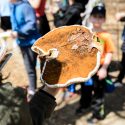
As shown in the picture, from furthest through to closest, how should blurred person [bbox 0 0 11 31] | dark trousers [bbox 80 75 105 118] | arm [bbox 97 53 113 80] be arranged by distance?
blurred person [bbox 0 0 11 31]
dark trousers [bbox 80 75 105 118]
arm [bbox 97 53 113 80]

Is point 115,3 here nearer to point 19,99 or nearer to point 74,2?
point 74,2

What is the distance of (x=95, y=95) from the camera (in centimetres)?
450

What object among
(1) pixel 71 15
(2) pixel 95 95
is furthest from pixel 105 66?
(1) pixel 71 15

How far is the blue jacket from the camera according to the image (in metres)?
4.53

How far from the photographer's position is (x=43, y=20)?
17.8 ft

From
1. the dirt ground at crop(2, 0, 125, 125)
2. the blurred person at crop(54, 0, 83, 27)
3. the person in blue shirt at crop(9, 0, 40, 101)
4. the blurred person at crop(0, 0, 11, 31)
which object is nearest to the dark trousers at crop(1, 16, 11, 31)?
the blurred person at crop(0, 0, 11, 31)

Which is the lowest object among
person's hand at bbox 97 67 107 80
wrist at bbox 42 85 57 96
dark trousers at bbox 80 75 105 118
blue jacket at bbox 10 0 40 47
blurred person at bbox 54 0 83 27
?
dark trousers at bbox 80 75 105 118

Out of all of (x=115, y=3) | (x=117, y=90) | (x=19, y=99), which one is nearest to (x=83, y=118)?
(x=117, y=90)

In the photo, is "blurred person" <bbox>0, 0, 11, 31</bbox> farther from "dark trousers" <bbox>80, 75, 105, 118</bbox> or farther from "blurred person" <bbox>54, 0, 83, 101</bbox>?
"dark trousers" <bbox>80, 75, 105, 118</bbox>

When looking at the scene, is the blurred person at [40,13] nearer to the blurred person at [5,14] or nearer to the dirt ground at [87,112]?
the dirt ground at [87,112]

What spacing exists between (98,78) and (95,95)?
234 millimetres

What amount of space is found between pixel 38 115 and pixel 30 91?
305cm

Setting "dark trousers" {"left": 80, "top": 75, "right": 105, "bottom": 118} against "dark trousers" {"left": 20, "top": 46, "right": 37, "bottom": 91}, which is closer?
"dark trousers" {"left": 80, "top": 75, "right": 105, "bottom": 118}

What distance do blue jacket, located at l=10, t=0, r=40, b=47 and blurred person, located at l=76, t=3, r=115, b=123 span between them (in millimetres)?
687
